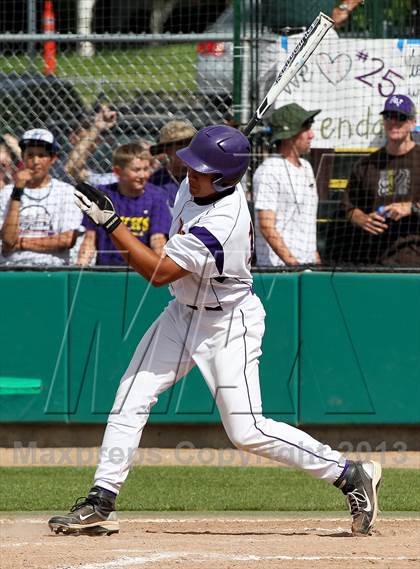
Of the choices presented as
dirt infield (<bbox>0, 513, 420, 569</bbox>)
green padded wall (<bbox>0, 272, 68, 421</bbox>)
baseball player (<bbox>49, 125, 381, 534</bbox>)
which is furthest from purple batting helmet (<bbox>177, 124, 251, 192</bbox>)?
green padded wall (<bbox>0, 272, 68, 421</bbox>)

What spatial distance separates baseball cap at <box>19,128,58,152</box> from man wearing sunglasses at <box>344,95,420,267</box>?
7.83ft

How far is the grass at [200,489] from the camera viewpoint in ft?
22.7

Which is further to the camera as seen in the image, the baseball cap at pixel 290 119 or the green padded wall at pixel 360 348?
the baseball cap at pixel 290 119

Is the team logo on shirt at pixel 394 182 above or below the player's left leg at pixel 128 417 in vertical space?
above

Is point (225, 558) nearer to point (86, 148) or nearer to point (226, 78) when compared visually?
point (86, 148)

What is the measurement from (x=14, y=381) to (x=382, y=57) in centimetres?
399

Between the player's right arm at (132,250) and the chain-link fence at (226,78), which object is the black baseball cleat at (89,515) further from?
the chain-link fence at (226,78)

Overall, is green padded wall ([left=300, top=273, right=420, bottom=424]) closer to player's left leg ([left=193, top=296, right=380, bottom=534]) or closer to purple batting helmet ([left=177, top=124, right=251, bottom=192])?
player's left leg ([left=193, top=296, right=380, bottom=534])

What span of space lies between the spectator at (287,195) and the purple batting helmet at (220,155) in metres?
3.11

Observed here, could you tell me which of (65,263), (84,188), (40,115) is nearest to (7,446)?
(65,263)

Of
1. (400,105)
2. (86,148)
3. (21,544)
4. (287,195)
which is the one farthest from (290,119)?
(21,544)

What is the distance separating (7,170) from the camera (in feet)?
30.2

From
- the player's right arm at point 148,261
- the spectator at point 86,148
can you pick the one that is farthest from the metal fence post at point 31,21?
the player's right arm at point 148,261

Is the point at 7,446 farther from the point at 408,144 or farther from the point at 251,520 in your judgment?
the point at 408,144
